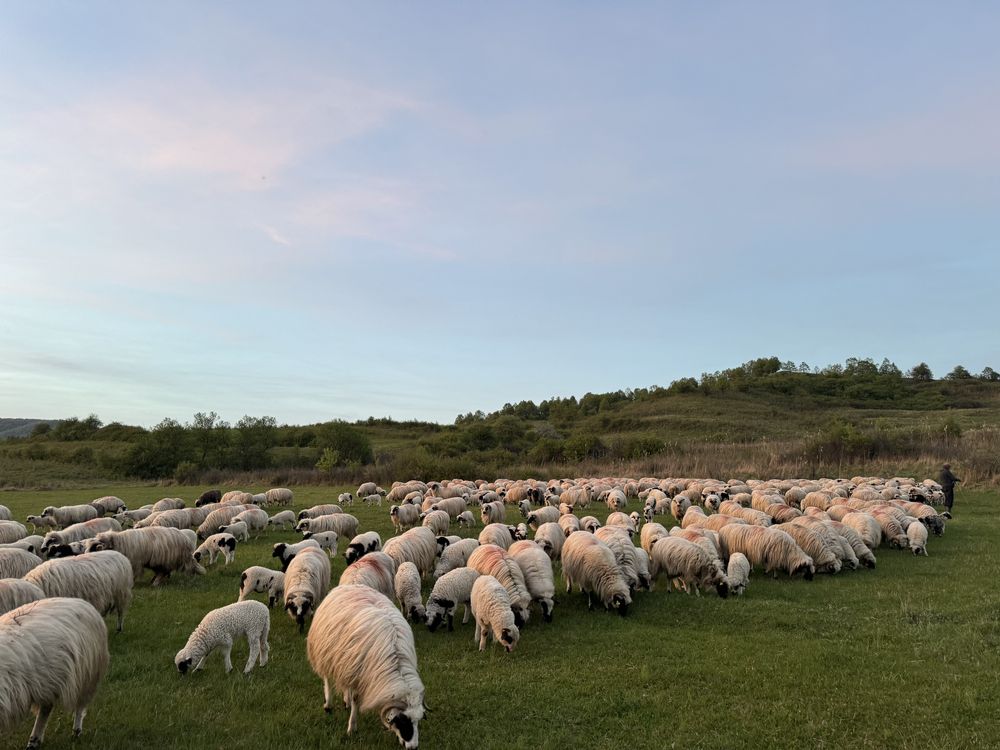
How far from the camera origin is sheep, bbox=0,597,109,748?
189 inches

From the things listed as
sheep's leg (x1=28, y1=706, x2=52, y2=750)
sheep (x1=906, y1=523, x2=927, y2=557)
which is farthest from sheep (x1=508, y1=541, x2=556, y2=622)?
sheep (x1=906, y1=523, x2=927, y2=557)

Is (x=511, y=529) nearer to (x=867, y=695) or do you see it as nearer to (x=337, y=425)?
(x=867, y=695)

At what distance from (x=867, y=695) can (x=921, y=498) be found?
832 inches

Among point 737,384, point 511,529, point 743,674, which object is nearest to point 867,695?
point 743,674

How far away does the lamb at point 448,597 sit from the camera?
908 centimetres

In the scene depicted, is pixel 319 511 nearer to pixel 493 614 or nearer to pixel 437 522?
pixel 437 522

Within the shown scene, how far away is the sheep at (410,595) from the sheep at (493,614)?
104cm

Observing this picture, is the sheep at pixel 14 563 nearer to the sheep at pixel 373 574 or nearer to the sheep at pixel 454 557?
the sheep at pixel 373 574

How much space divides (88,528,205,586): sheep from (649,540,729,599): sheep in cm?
1017

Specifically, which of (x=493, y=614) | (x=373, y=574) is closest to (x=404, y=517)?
(x=373, y=574)

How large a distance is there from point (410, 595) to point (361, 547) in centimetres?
308

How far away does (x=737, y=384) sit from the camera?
105m

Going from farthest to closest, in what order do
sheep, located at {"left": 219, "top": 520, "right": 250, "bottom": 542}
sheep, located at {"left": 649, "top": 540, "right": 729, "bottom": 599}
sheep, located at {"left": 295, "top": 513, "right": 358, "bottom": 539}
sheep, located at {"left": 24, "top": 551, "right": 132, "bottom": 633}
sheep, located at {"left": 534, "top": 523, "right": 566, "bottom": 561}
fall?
sheep, located at {"left": 295, "top": 513, "right": 358, "bottom": 539} < sheep, located at {"left": 219, "top": 520, "right": 250, "bottom": 542} < sheep, located at {"left": 534, "top": 523, "right": 566, "bottom": 561} < sheep, located at {"left": 649, "top": 540, "right": 729, "bottom": 599} < sheep, located at {"left": 24, "top": 551, "right": 132, "bottom": 633}

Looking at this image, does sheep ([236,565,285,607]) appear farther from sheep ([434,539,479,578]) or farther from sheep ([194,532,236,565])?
sheep ([194,532,236,565])
